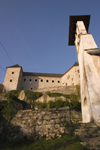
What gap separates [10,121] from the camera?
5539 mm

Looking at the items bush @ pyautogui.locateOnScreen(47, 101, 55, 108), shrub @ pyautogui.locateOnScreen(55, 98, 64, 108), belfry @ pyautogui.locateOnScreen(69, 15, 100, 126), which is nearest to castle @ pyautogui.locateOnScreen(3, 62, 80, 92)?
shrub @ pyautogui.locateOnScreen(55, 98, 64, 108)

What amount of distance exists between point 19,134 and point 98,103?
17.7ft

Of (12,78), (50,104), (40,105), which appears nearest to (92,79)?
(50,104)

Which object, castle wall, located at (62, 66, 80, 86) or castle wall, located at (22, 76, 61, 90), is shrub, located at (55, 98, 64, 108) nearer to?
castle wall, located at (62, 66, 80, 86)

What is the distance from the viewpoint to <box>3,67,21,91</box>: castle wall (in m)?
35.4

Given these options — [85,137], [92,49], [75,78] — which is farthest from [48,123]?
[75,78]

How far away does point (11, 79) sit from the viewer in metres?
37.0

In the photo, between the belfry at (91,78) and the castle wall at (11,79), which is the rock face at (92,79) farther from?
the castle wall at (11,79)

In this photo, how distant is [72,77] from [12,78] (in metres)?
21.8

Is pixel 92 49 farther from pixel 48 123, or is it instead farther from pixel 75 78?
pixel 75 78

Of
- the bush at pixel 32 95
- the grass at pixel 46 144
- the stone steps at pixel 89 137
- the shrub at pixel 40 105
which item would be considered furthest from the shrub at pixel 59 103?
the grass at pixel 46 144

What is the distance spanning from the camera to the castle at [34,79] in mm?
35938

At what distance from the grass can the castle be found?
31.0 meters

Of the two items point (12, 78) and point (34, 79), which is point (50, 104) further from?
point (34, 79)
